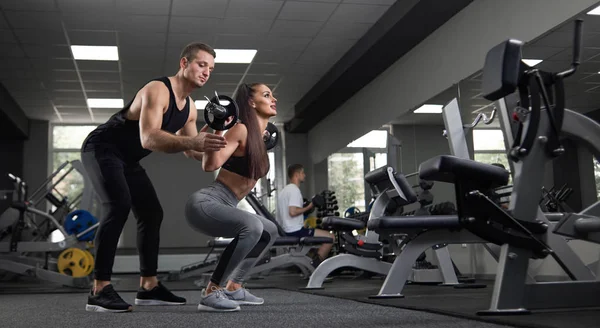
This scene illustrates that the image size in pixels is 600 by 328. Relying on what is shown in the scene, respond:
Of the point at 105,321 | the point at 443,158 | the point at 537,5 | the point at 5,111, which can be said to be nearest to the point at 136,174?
the point at 105,321

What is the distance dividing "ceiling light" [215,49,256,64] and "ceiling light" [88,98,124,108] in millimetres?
2660

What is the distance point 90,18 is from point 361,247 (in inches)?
137

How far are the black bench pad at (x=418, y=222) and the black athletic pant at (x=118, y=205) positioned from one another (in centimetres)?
116

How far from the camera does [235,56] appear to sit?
7758 millimetres

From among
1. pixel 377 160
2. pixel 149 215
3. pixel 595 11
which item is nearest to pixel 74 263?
pixel 377 160

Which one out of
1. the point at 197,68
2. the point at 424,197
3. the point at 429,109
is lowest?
the point at 424,197

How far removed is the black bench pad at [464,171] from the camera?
87.5 inches

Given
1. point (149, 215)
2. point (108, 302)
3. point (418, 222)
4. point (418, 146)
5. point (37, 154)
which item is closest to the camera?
point (108, 302)

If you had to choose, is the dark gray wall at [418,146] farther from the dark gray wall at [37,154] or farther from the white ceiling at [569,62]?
the dark gray wall at [37,154]

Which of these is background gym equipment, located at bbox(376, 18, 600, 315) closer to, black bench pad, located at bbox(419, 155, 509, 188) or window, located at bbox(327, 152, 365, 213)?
black bench pad, located at bbox(419, 155, 509, 188)

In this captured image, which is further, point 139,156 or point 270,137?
point 270,137

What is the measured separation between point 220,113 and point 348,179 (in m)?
6.76

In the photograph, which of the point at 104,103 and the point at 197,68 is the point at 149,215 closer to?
the point at 197,68

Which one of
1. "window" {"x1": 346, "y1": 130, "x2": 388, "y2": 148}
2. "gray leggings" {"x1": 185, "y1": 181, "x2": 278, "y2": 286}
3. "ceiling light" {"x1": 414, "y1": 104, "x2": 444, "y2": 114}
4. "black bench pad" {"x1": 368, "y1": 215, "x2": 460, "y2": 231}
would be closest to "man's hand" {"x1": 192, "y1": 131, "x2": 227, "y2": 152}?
"gray leggings" {"x1": 185, "y1": 181, "x2": 278, "y2": 286}
